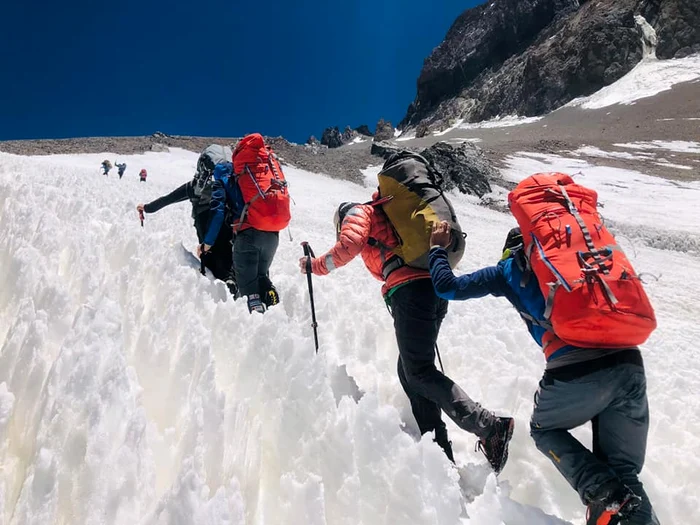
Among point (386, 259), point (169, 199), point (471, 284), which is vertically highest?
point (169, 199)

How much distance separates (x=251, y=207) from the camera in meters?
4.47

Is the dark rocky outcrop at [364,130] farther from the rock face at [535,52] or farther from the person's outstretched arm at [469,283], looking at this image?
the person's outstretched arm at [469,283]

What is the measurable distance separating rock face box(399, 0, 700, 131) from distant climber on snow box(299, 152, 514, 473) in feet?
359

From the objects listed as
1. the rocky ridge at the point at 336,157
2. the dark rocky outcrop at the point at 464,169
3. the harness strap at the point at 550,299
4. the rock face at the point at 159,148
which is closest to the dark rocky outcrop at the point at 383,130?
the rocky ridge at the point at 336,157

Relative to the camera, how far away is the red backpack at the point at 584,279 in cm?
221

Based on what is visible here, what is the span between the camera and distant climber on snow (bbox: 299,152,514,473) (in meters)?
2.99

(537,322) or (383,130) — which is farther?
(383,130)

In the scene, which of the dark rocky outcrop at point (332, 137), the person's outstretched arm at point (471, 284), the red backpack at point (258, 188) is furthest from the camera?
the dark rocky outcrop at point (332, 137)

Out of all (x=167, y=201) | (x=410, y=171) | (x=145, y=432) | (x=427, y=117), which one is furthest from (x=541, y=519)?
(x=427, y=117)

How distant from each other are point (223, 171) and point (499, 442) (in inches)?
143

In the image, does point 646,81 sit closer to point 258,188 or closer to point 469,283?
point 258,188

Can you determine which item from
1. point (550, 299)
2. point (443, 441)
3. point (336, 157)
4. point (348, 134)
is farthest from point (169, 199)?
point (348, 134)

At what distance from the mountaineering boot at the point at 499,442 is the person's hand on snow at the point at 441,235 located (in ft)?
3.75

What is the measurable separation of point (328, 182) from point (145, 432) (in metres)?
31.8
